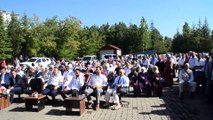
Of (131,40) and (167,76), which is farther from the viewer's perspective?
(131,40)

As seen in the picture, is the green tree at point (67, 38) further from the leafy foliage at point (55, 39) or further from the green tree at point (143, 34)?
the green tree at point (143, 34)

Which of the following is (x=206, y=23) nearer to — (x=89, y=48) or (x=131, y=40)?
(x=131, y=40)

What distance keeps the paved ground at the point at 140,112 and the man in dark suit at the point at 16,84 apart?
598 millimetres

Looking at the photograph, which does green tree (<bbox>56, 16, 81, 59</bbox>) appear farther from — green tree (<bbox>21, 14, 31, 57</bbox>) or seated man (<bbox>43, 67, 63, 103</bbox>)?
seated man (<bbox>43, 67, 63, 103</bbox>)

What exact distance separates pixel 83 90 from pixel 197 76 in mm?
5713

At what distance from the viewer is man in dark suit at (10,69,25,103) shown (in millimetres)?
14080

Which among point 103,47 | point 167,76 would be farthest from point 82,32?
point 167,76

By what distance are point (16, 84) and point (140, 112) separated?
6070 millimetres

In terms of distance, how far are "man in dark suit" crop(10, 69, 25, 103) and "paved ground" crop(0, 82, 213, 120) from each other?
0.60 meters

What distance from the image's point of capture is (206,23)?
245 feet

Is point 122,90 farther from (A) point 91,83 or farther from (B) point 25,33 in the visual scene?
(B) point 25,33

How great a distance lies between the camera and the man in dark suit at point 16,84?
14.1 m

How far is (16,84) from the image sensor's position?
1462 cm

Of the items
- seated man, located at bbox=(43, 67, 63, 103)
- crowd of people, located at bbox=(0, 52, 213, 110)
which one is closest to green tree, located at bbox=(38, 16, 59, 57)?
crowd of people, located at bbox=(0, 52, 213, 110)
